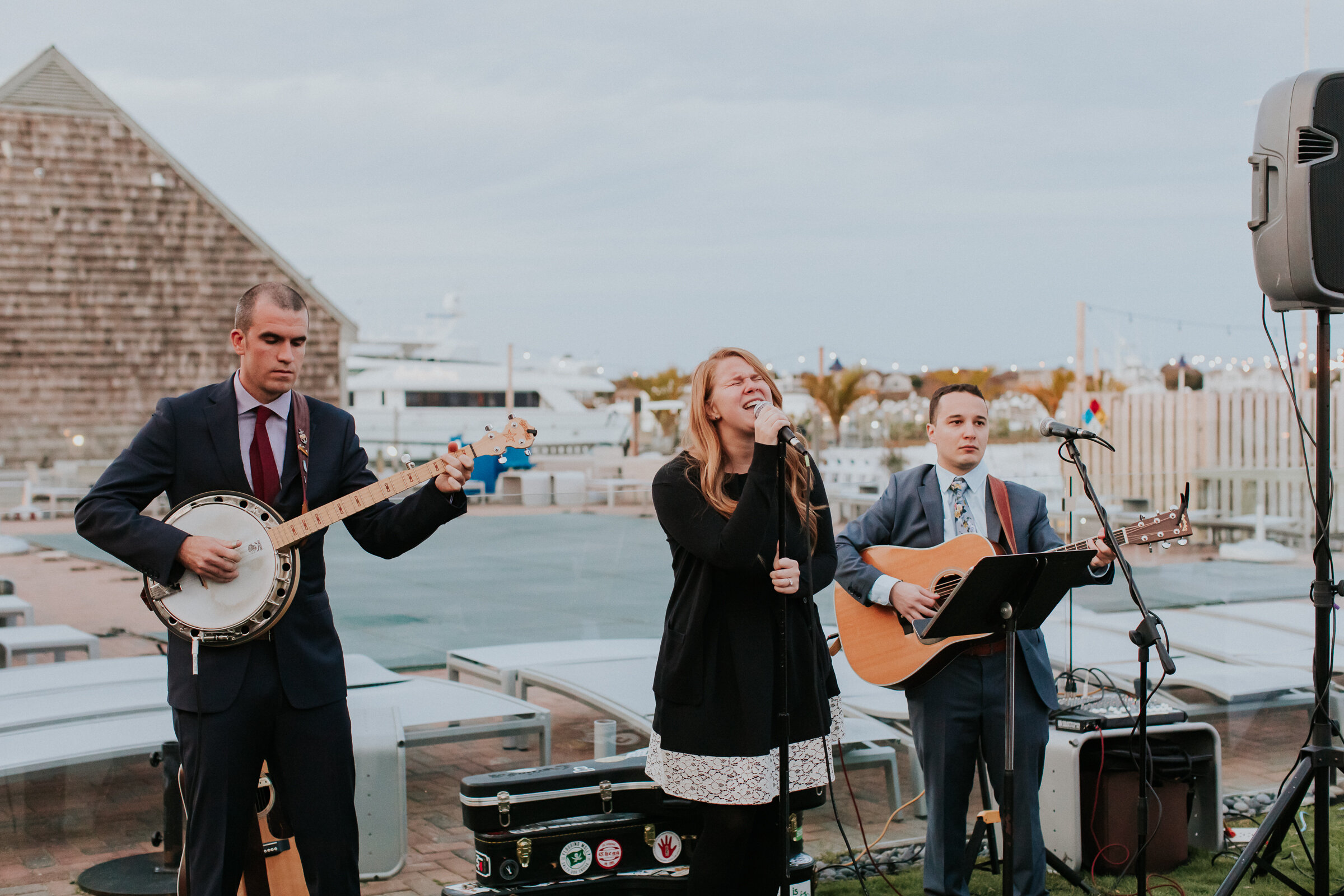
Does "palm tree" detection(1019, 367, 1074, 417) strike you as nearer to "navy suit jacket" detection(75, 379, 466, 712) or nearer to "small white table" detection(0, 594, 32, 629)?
"small white table" detection(0, 594, 32, 629)

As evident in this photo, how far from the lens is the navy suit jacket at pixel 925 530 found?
3674mm

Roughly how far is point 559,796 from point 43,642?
4117mm

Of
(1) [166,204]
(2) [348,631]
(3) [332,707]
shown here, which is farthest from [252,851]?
(1) [166,204]

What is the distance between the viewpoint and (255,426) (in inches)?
114

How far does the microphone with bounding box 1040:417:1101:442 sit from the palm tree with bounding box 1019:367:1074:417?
26240 mm

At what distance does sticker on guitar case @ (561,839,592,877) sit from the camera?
3568 millimetres

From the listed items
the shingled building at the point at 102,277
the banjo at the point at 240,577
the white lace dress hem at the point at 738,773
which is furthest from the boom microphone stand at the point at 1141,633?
the shingled building at the point at 102,277

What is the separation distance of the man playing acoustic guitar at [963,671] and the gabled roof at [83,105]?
18.2 m

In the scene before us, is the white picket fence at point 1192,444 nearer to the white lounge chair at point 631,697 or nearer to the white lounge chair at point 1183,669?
the white lounge chair at point 1183,669

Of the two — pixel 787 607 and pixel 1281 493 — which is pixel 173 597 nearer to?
pixel 787 607

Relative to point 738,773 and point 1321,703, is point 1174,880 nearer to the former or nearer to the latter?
point 1321,703

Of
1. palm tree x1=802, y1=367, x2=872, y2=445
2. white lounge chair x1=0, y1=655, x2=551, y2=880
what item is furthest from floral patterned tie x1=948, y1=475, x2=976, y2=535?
palm tree x1=802, y1=367, x2=872, y2=445

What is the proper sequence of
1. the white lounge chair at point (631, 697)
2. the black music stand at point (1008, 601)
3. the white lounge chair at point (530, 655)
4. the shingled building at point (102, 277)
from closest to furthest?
the black music stand at point (1008, 601) < the white lounge chair at point (631, 697) < the white lounge chair at point (530, 655) < the shingled building at point (102, 277)

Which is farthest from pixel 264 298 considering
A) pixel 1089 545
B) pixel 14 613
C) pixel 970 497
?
pixel 14 613
